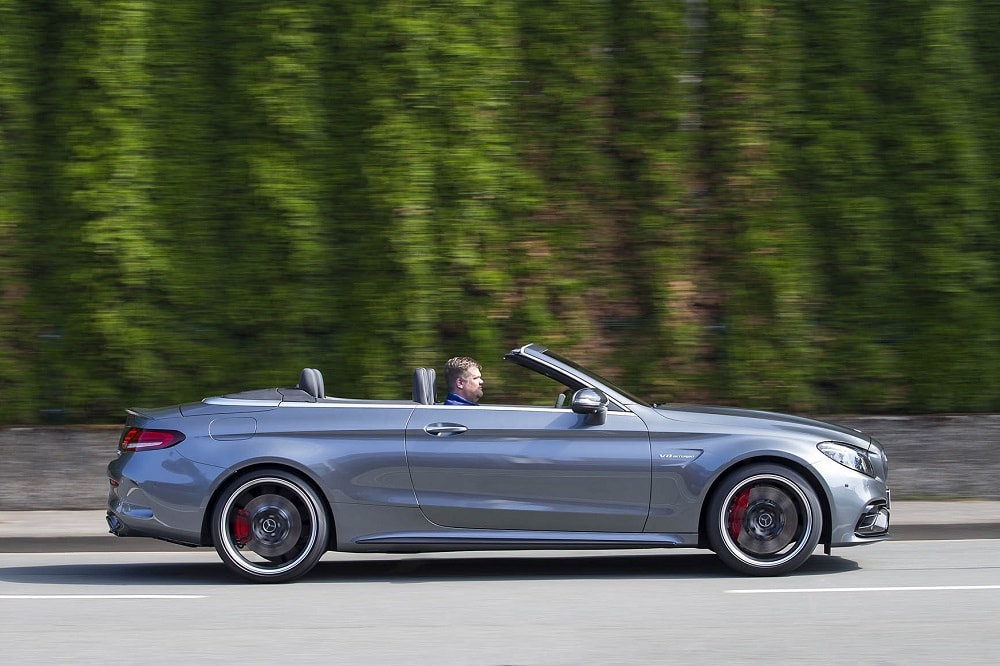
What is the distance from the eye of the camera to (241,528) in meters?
7.41

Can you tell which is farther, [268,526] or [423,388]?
[423,388]

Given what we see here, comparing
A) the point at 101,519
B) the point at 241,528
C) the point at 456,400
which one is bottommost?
the point at 101,519

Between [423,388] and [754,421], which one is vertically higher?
[423,388]

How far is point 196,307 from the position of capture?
11.5 meters

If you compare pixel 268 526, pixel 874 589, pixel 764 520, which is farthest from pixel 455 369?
pixel 874 589

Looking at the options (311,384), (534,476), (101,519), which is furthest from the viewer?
(101,519)

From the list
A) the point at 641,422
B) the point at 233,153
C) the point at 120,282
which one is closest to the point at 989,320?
the point at 641,422

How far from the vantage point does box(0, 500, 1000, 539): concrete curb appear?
30.8 ft

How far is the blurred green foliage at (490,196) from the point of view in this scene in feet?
37.3

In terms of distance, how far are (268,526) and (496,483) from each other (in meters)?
1.42

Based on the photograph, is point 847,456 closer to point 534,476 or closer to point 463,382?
point 534,476

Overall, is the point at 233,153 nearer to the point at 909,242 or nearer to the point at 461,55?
the point at 461,55

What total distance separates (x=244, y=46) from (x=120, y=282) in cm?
251

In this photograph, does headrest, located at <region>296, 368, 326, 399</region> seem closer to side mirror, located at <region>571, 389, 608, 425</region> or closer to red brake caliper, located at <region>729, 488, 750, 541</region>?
side mirror, located at <region>571, 389, 608, 425</region>
